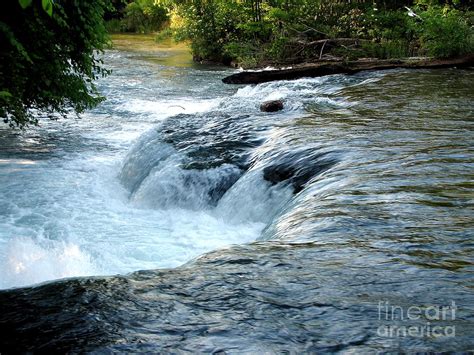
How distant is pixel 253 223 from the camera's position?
714 centimetres

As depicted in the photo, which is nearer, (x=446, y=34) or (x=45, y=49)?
(x=45, y=49)

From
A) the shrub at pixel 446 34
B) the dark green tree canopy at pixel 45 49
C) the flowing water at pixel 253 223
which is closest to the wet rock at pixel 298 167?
the flowing water at pixel 253 223

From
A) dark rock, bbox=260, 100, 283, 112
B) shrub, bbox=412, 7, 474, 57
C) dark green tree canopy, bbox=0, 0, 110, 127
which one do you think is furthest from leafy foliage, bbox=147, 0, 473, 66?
dark green tree canopy, bbox=0, 0, 110, 127

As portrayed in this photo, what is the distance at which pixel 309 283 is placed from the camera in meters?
3.78

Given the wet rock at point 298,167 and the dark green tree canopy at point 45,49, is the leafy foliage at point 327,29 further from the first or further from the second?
the dark green tree canopy at point 45,49

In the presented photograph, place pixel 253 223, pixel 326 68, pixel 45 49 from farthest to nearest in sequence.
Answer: pixel 326 68
pixel 45 49
pixel 253 223

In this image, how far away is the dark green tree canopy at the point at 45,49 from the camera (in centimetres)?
834

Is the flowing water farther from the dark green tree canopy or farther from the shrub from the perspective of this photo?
the shrub

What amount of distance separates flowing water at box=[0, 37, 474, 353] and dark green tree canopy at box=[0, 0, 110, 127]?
55.0 inches

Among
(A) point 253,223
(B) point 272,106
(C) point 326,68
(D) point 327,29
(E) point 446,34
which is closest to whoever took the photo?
(A) point 253,223

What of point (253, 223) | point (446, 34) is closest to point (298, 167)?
point (253, 223)

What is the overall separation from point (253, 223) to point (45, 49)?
4.61 m

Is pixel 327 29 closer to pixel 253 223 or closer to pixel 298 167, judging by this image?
pixel 298 167

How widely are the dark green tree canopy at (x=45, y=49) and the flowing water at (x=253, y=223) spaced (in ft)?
4.59
